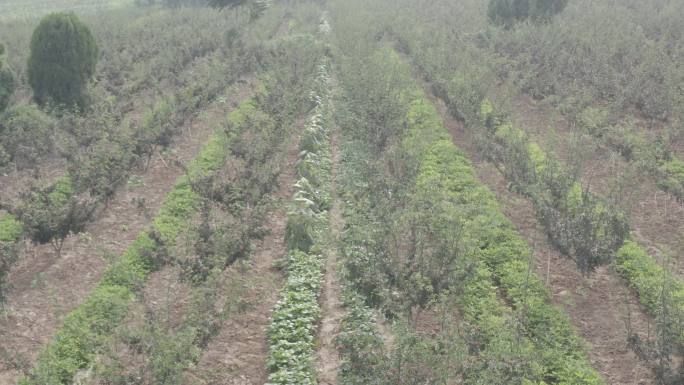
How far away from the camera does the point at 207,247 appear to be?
31.9 ft

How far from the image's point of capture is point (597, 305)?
9.14m

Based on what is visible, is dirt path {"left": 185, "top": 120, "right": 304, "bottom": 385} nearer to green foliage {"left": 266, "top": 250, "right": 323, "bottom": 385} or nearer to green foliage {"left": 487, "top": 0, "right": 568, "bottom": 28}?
green foliage {"left": 266, "top": 250, "right": 323, "bottom": 385}

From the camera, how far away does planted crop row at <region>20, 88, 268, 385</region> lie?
7555mm

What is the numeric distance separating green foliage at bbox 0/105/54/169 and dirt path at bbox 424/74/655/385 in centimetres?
1101

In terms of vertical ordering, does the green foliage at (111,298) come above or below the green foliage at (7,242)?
below

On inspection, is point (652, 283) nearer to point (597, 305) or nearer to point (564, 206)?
point (597, 305)

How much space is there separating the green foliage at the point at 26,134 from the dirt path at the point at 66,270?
8.75ft

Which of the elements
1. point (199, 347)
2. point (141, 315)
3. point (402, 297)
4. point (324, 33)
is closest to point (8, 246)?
point (141, 315)

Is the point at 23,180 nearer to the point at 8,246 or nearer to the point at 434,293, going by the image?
the point at 8,246

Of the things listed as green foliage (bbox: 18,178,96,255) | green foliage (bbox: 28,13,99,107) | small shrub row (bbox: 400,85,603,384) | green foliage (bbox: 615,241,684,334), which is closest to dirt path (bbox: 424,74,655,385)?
green foliage (bbox: 615,241,684,334)

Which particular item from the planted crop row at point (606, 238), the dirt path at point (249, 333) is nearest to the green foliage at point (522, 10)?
the planted crop row at point (606, 238)

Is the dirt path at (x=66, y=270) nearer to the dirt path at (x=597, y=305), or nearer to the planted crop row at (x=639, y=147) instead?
the dirt path at (x=597, y=305)

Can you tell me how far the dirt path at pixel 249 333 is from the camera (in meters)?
7.86

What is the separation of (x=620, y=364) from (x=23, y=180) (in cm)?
1217
